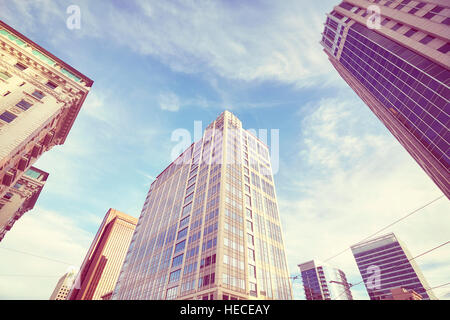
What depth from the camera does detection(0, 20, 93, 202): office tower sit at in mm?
26781

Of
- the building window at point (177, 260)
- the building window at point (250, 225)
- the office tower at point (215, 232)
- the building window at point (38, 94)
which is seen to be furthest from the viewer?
the building window at point (250, 225)

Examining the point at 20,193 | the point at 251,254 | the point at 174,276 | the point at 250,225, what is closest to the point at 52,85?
the point at 20,193

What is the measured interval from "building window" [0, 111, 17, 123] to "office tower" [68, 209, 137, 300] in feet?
430

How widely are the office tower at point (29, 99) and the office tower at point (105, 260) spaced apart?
12306 centimetres

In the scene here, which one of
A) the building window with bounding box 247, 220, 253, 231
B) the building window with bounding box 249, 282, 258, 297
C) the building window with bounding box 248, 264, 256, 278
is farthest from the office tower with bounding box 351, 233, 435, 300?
the building window with bounding box 249, 282, 258, 297

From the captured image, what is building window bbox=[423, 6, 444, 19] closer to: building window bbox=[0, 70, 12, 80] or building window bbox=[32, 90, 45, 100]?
building window bbox=[32, 90, 45, 100]

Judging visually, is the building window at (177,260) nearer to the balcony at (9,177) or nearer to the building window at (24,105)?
the balcony at (9,177)

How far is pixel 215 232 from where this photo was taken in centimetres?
4450

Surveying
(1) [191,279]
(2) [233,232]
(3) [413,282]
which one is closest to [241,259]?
(2) [233,232]

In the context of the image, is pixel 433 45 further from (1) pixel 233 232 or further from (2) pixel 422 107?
(1) pixel 233 232

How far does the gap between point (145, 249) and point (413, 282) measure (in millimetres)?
158501

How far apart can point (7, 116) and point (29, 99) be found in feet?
15.6

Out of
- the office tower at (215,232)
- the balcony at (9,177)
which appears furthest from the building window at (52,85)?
the office tower at (215,232)

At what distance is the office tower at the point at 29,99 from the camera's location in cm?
2678
